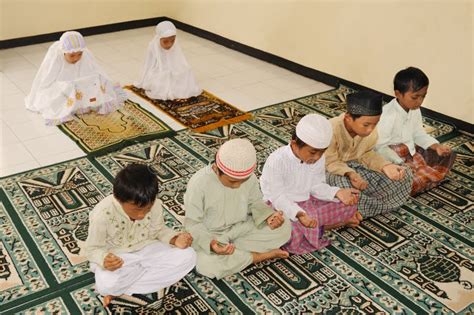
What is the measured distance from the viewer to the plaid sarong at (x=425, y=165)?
3.35 metres

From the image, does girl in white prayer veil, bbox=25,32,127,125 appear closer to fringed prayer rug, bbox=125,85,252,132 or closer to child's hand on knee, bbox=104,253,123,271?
fringed prayer rug, bbox=125,85,252,132

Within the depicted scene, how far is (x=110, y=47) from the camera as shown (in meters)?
6.36

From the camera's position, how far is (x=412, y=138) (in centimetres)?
339

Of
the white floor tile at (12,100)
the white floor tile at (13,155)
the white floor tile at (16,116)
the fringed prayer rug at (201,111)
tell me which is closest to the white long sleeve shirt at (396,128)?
the fringed prayer rug at (201,111)

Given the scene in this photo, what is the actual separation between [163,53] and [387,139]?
2464 mm

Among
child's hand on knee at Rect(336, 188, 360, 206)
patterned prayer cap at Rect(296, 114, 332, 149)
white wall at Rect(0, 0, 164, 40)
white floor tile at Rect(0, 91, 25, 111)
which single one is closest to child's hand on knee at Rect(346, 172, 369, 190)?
child's hand on knee at Rect(336, 188, 360, 206)

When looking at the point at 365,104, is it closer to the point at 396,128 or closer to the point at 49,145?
the point at 396,128

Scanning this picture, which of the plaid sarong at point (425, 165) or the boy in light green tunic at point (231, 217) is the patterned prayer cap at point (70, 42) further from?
the plaid sarong at point (425, 165)

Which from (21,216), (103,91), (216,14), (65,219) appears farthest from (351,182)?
(216,14)

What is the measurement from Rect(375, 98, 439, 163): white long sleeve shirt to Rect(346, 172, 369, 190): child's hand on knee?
1.34 ft

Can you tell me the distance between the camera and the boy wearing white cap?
8.49 ft

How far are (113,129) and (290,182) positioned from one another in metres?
1.91

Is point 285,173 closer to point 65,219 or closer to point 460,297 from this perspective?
point 460,297

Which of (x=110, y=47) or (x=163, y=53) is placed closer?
(x=163, y=53)
